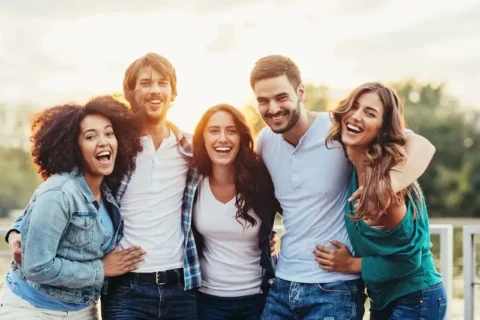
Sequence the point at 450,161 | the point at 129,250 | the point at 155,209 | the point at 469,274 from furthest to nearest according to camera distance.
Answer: the point at 450,161, the point at 469,274, the point at 155,209, the point at 129,250

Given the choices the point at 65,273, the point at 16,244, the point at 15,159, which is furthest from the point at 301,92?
the point at 15,159

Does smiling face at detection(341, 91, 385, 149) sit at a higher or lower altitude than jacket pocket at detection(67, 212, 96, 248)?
higher

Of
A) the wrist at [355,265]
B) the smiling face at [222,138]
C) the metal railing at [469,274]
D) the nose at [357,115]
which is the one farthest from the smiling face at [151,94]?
the metal railing at [469,274]

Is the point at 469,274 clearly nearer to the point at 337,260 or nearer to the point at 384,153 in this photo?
the point at 337,260

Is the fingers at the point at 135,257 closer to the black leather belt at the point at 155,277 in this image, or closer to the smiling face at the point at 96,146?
the black leather belt at the point at 155,277

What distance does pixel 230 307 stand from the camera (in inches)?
141

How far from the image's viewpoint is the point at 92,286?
10.8ft

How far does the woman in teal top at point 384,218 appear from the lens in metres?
3.04

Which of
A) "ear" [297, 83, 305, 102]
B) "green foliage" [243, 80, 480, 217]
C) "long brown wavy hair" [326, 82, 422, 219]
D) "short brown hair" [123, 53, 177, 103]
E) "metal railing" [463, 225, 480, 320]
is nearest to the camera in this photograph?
"long brown wavy hair" [326, 82, 422, 219]

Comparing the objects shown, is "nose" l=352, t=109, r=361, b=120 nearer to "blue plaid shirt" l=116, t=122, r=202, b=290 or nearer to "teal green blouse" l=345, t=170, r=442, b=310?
"teal green blouse" l=345, t=170, r=442, b=310

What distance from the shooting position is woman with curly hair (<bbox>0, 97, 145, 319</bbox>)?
309cm

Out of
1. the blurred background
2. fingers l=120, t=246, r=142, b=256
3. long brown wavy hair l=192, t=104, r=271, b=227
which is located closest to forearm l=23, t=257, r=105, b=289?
fingers l=120, t=246, r=142, b=256

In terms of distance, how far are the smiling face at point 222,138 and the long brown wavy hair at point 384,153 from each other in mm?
573

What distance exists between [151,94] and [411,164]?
1.30 m
